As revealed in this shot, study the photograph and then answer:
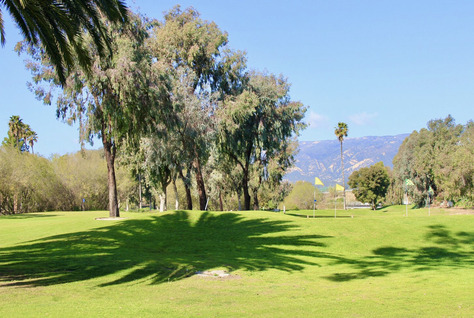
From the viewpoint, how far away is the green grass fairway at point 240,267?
9.32 m

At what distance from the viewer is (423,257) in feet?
61.9

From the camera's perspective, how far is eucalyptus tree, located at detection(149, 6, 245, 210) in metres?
34.8

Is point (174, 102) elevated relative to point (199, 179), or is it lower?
elevated

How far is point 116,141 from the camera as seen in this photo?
3002cm

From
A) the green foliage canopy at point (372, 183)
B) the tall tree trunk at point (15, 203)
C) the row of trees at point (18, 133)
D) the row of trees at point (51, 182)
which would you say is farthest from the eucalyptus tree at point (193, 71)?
the green foliage canopy at point (372, 183)

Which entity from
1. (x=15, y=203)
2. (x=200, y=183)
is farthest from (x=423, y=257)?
(x=15, y=203)

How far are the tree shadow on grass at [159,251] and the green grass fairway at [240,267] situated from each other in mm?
56

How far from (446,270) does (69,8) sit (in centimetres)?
1524

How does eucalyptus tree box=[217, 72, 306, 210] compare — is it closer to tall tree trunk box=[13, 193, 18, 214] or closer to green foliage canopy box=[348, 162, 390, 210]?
tall tree trunk box=[13, 193, 18, 214]

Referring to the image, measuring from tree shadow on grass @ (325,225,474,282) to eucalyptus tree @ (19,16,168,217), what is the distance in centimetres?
1739

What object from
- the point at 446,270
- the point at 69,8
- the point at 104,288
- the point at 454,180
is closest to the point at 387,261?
the point at 446,270

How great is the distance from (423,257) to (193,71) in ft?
82.2

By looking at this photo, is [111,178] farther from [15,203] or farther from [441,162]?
[441,162]

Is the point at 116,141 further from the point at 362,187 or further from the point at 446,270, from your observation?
the point at 362,187
